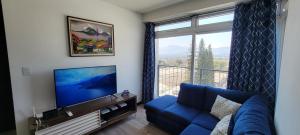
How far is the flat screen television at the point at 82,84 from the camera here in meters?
2.08

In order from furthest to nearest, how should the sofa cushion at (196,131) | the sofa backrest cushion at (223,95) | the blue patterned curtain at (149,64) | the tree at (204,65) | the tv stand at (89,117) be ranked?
the blue patterned curtain at (149,64) → the tree at (204,65) → the sofa backrest cushion at (223,95) → the tv stand at (89,117) → the sofa cushion at (196,131)

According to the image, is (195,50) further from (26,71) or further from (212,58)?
(26,71)

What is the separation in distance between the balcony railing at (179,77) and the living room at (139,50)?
2cm

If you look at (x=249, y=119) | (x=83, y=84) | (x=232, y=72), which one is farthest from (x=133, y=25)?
(x=249, y=119)

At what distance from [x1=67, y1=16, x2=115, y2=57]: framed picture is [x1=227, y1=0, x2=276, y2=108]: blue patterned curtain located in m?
2.34

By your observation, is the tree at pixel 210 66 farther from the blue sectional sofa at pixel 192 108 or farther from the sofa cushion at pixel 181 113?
the sofa cushion at pixel 181 113

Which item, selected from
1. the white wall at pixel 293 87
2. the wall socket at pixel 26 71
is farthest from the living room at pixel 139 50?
the white wall at pixel 293 87

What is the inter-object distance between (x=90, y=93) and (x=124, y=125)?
93 cm

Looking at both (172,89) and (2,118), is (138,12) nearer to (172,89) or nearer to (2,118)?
(172,89)

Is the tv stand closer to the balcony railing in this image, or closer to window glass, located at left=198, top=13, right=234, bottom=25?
the balcony railing

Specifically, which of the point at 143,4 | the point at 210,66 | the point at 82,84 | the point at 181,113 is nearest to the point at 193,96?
the point at 181,113

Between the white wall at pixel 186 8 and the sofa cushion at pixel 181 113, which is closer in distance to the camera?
the sofa cushion at pixel 181 113

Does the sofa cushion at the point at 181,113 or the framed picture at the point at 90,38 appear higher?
the framed picture at the point at 90,38

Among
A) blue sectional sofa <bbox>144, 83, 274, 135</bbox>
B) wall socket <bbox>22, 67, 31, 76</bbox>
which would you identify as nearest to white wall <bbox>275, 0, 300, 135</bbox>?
blue sectional sofa <bbox>144, 83, 274, 135</bbox>
